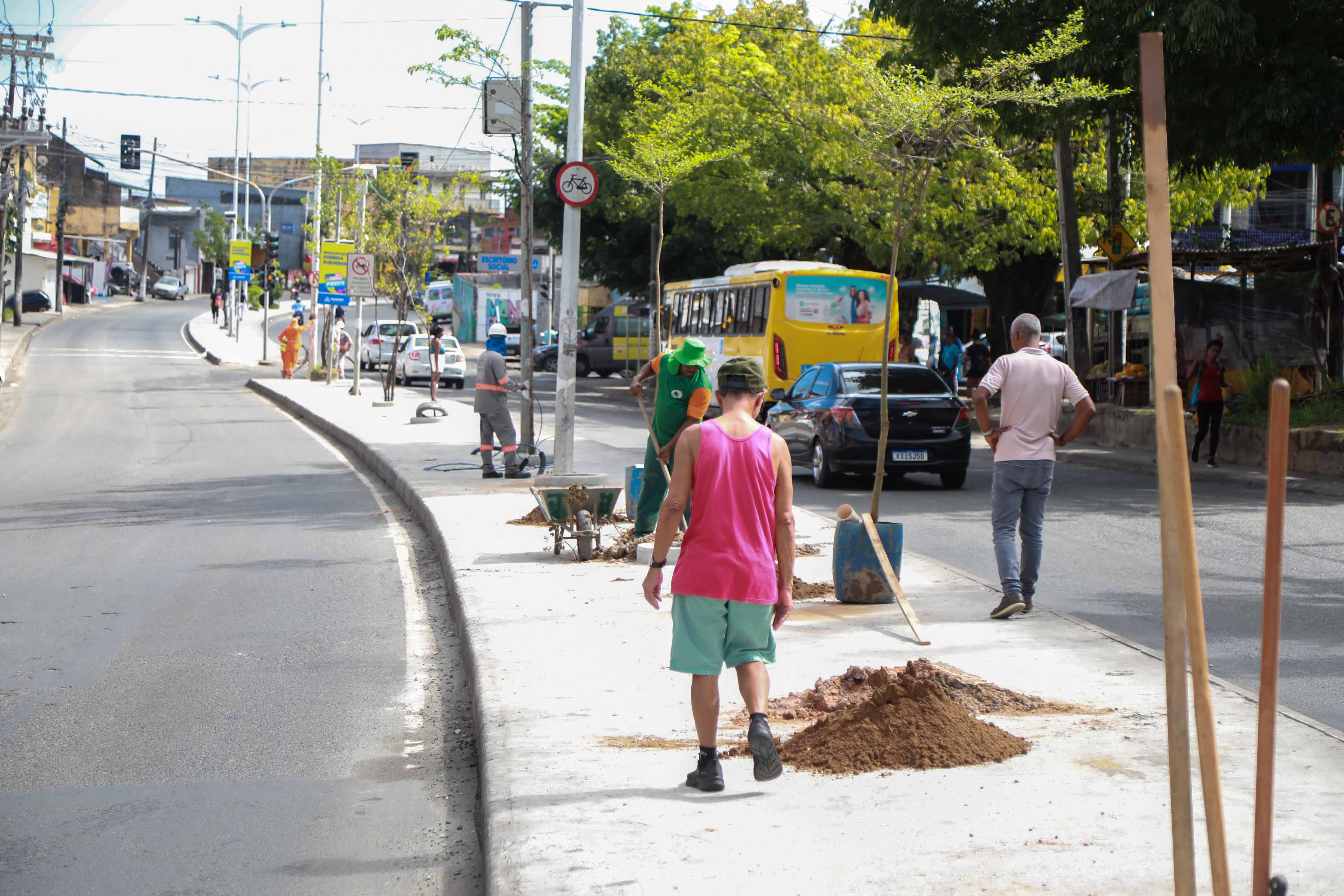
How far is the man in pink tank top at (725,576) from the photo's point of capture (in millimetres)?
4840

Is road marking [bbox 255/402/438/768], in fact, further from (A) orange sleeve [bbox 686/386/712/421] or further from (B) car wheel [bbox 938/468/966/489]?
(B) car wheel [bbox 938/468/966/489]

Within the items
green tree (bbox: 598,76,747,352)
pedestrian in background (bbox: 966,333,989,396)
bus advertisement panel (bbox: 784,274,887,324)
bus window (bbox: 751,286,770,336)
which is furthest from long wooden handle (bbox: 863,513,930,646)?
pedestrian in background (bbox: 966,333,989,396)

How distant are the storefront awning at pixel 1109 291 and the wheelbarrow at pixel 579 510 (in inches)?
617

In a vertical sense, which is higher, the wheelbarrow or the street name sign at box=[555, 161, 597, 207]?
the street name sign at box=[555, 161, 597, 207]

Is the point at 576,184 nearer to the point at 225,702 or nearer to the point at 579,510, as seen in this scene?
the point at 579,510

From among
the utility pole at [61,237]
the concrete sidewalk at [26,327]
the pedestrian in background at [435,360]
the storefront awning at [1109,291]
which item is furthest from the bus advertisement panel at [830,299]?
the utility pole at [61,237]

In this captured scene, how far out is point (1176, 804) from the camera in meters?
2.71

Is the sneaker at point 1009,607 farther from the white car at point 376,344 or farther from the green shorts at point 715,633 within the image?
the white car at point 376,344

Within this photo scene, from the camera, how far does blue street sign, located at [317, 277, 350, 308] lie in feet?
113

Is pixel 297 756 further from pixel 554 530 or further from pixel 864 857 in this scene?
pixel 554 530

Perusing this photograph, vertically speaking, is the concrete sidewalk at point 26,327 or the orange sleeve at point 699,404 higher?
the concrete sidewalk at point 26,327

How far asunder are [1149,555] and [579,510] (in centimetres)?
474

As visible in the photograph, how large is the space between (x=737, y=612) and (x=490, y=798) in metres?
1.08

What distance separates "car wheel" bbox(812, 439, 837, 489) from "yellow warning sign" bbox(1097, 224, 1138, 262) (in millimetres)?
9848
